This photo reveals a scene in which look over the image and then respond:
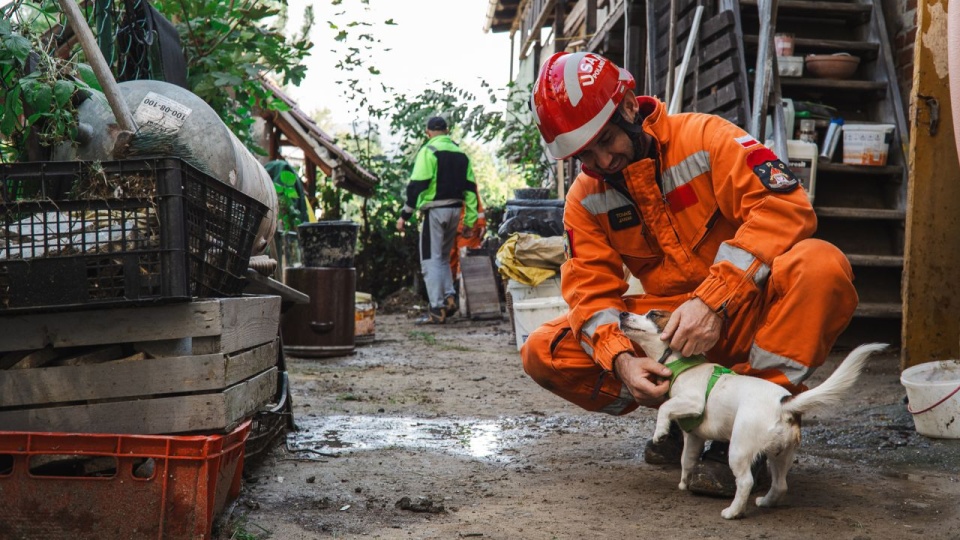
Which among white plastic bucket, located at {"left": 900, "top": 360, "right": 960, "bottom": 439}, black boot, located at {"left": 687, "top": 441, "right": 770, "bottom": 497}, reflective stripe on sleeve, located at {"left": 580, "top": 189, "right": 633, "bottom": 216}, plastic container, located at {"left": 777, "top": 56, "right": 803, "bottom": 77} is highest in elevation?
plastic container, located at {"left": 777, "top": 56, "right": 803, "bottom": 77}

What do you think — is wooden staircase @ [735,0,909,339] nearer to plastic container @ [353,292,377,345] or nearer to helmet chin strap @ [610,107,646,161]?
helmet chin strap @ [610,107,646,161]

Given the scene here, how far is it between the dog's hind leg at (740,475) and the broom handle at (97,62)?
197 cm

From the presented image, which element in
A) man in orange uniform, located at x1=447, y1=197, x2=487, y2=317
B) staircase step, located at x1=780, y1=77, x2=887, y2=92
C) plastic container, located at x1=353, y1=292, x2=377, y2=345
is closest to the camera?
staircase step, located at x1=780, y1=77, x2=887, y2=92

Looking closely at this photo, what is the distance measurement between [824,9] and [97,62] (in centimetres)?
611

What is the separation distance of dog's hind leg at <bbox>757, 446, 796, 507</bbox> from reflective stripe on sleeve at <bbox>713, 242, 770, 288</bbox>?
534 millimetres

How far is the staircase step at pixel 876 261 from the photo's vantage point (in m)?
6.13

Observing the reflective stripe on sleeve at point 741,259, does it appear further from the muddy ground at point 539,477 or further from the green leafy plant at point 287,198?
the green leafy plant at point 287,198

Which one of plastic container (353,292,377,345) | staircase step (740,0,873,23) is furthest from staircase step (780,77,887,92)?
plastic container (353,292,377,345)

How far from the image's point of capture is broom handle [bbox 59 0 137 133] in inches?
93.4

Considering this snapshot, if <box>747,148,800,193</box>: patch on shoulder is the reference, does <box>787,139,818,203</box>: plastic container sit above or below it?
above

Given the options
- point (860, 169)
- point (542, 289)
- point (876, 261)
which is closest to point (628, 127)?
point (542, 289)

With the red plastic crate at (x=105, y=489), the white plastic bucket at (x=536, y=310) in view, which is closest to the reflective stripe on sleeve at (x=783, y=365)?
the red plastic crate at (x=105, y=489)

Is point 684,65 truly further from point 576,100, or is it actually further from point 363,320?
point 576,100

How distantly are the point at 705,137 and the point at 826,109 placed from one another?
14.2 ft
